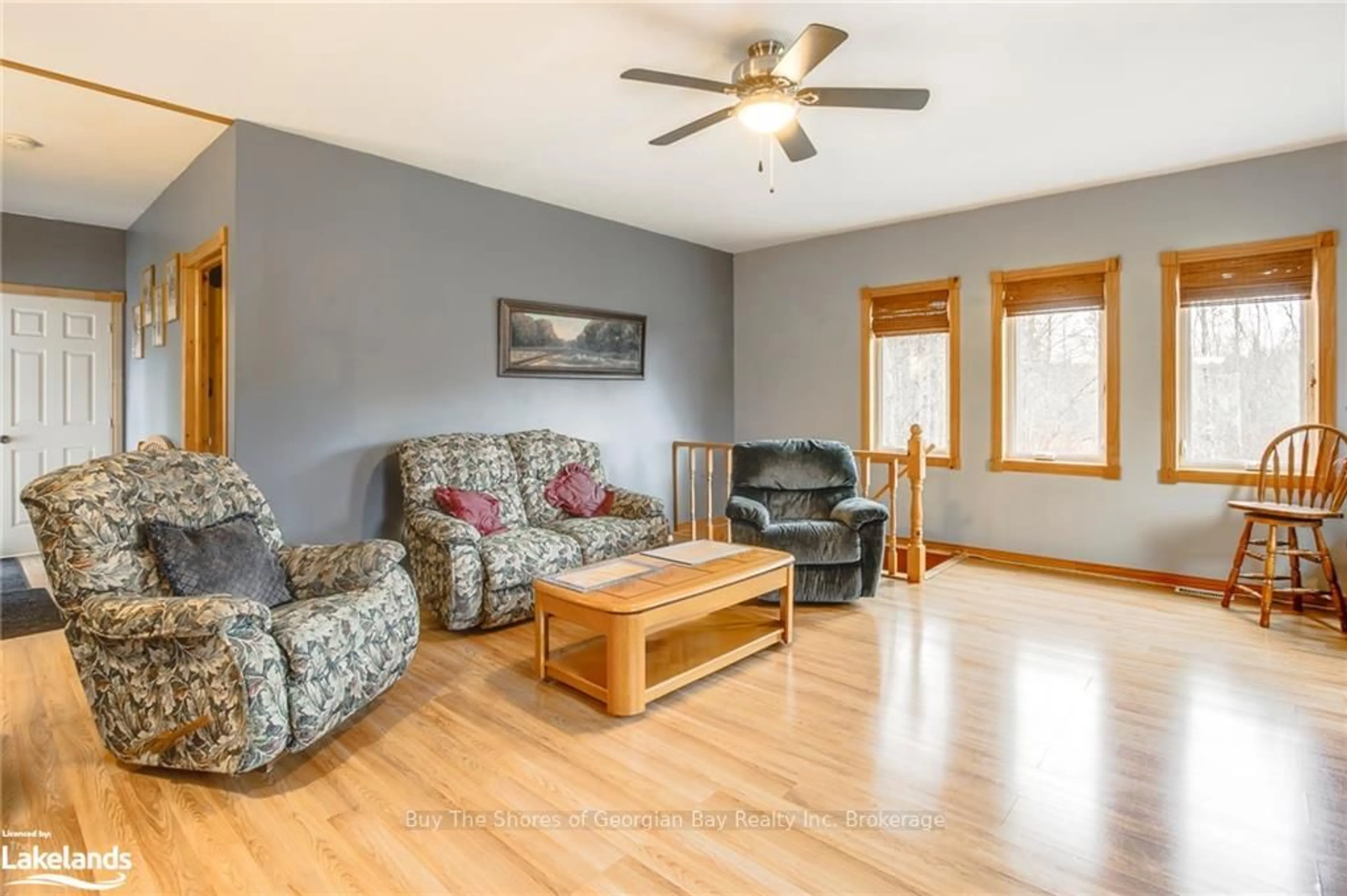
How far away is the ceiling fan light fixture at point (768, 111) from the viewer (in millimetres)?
2664

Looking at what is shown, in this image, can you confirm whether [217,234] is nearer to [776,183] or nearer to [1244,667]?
[776,183]

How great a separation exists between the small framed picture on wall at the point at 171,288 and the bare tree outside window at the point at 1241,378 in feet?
21.6

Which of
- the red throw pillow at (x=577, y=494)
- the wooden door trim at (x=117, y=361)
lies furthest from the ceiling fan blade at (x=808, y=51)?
the wooden door trim at (x=117, y=361)

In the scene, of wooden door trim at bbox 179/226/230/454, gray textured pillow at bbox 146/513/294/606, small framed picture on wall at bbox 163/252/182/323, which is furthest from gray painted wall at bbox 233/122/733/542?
small framed picture on wall at bbox 163/252/182/323

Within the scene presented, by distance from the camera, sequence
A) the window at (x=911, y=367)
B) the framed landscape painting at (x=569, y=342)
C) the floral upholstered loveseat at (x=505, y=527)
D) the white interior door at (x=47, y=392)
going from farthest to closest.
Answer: the window at (x=911, y=367) → the white interior door at (x=47, y=392) → the framed landscape painting at (x=569, y=342) → the floral upholstered loveseat at (x=505, y=527)

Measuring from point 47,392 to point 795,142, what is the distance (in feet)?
19.8

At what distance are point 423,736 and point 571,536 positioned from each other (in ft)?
5.13

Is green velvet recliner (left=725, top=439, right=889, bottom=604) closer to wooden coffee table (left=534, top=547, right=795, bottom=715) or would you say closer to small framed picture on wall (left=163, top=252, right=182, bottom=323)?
wooden coffee table (left=534, top=547, right=795, bottom=715)

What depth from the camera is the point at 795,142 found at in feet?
9.97

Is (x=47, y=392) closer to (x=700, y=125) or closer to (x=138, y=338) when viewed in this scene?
(x=138, y=338)

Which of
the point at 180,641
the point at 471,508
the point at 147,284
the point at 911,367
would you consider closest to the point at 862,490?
the point at 911,367

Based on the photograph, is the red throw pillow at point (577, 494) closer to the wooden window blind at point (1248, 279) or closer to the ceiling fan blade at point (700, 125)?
the ceiling fan blade at point (700, 125)

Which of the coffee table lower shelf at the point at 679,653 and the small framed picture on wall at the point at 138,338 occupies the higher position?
the small framed picture on wall at the point at 138,338

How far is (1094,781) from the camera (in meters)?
2.12
